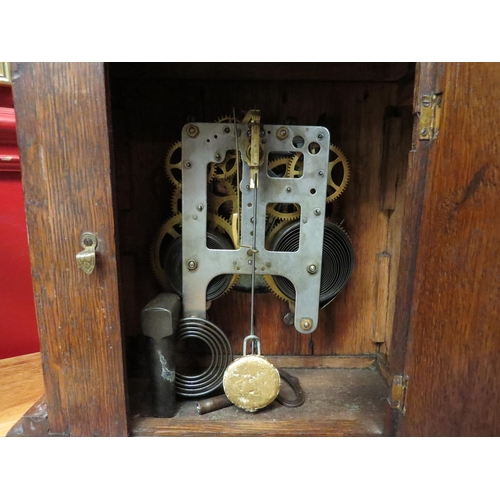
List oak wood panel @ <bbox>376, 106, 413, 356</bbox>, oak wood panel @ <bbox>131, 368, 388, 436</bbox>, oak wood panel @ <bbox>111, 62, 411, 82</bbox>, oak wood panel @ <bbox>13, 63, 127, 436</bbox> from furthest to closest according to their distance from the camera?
oak wood panel @ <bbox>376, 106, 413, 356</bbox>, oak wood panel @ <bbox>111, 62, 411, 82</bbox>, oak wood panel @ <bbox>131, 368, 388, 436</bbox>, oak wood panel @ <bbox>13, 63, 127, 436</bbox>

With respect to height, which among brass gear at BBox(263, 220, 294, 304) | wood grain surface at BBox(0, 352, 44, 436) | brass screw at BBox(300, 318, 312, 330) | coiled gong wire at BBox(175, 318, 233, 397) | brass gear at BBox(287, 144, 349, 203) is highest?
brass gear at BBox(287, 144, 349, 203)

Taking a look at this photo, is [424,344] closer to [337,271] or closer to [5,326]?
[337,271]

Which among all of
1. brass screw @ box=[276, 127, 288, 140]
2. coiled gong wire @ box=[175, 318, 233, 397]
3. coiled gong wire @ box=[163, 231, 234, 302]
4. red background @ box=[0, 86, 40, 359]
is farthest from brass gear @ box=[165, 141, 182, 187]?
red background @ box=[0, 86, 40, 359]

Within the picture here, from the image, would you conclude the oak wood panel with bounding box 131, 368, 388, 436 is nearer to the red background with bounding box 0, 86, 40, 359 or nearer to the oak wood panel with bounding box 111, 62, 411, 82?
the red background with bounding box 0, 86, 40, 359

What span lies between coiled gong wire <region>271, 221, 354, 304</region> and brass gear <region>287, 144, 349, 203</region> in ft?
0.32

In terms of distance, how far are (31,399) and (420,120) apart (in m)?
1.11

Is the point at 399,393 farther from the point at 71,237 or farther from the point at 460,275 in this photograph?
the point at 71,237

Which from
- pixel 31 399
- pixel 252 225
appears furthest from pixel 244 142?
pixel 31 399

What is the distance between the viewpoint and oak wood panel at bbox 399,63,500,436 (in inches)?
28.6

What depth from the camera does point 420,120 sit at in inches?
29.3

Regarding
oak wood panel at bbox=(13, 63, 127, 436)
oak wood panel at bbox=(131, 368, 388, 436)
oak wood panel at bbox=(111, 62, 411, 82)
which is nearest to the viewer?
oak wood panel at bbox=(13, 63, 127, 436)

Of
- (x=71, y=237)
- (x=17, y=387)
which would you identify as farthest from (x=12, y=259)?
(x=71, y=237)

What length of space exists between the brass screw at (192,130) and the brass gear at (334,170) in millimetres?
256

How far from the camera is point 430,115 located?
0.74 meters
